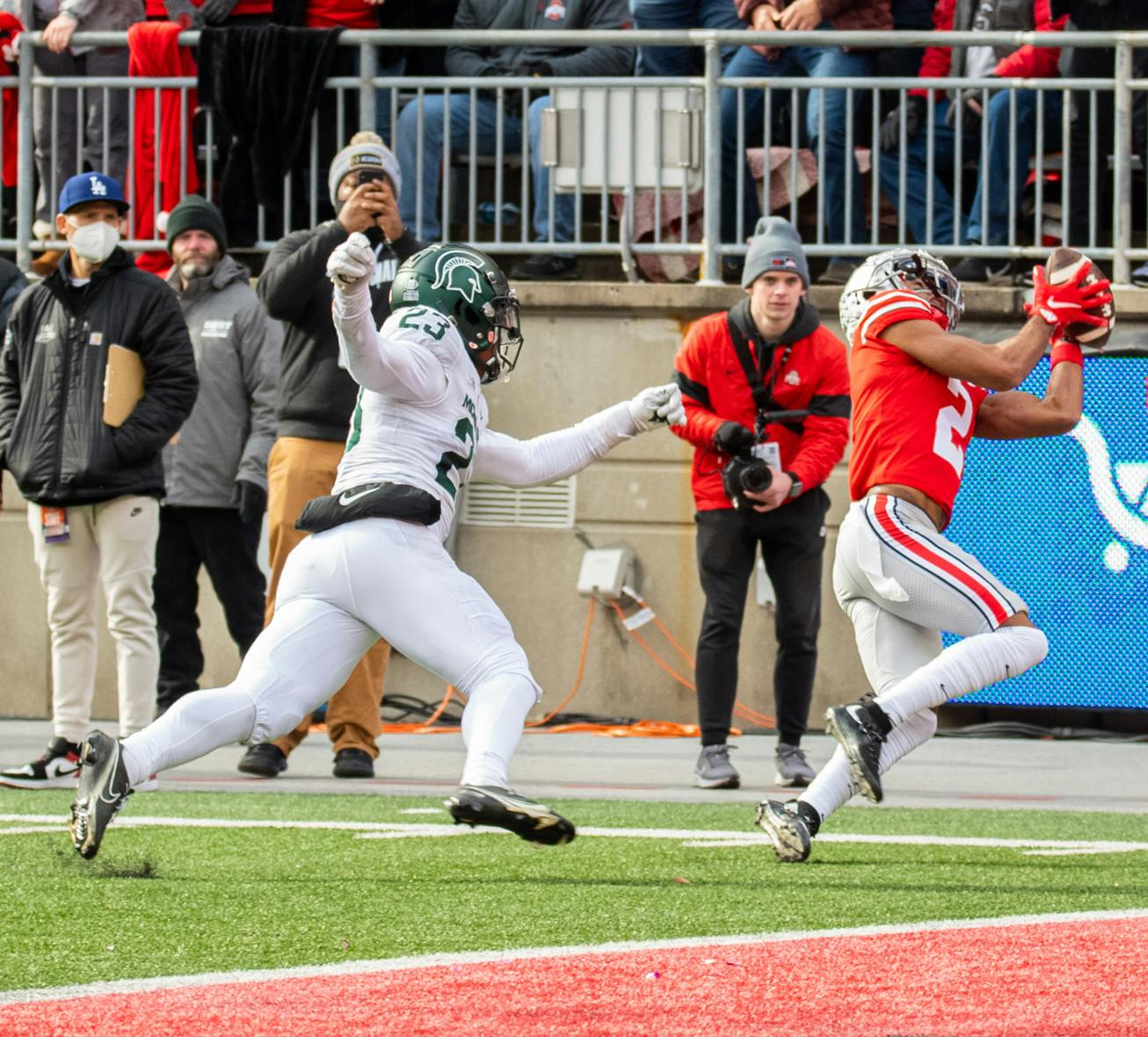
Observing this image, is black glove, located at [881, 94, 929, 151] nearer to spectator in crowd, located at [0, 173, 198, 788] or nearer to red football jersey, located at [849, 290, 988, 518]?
spectator in crowd, located at [0, 173, 198, 788]

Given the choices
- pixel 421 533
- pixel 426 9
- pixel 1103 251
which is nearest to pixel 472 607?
pixel 421 533

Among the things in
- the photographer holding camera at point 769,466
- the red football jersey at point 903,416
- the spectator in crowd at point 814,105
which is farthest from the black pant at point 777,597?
the spectator in crowd at point 814,105

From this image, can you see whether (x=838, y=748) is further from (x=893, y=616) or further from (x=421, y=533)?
(x=421, y=533)

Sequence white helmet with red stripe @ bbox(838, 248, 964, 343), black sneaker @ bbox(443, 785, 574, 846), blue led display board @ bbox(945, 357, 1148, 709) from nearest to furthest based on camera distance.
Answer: black sneaker @ bbox(443, 785, 574, 846) → white helmet with red stripe @ bbox(838, 248, 964, 343) → blue led display board @ bbox(945, 357, 1148, 709)

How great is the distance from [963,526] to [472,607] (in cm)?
538

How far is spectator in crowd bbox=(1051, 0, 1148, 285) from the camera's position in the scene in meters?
10.7

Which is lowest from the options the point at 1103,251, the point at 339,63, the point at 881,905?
the point at 881,905

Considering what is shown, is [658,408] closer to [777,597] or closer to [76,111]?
[777,597]

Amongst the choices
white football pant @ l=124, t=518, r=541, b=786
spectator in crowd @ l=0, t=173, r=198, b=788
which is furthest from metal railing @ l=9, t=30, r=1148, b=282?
white football pant @ l=124, t=518, r=541, b=786

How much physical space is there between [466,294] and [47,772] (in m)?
3.26

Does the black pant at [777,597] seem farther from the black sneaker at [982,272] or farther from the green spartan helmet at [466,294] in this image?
the black sneaker at [982,272]

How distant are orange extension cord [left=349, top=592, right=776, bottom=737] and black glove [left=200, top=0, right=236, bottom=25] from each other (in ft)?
12.3

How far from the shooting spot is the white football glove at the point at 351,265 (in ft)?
16.4

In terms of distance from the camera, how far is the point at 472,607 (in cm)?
538
